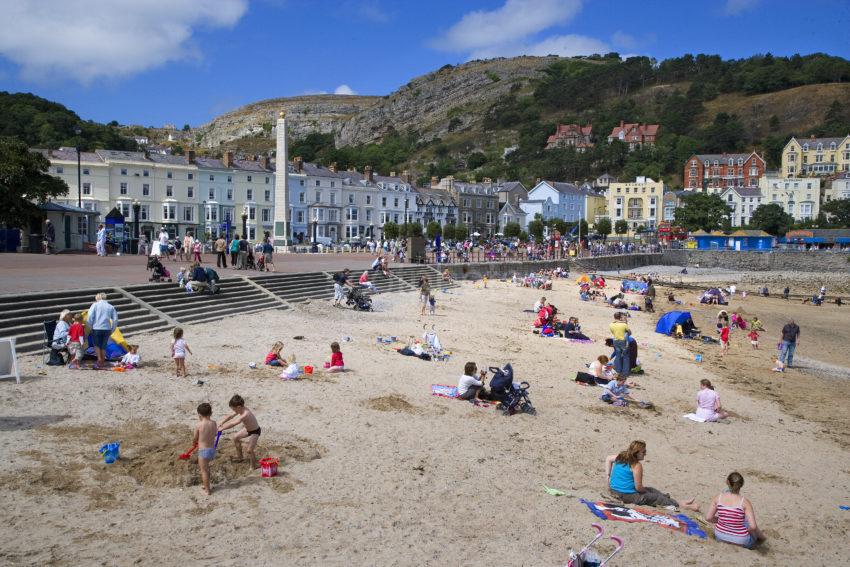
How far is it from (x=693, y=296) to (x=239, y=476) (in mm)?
37506

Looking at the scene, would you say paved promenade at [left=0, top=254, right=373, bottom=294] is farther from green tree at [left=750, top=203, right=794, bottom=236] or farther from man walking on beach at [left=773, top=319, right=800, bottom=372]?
green tree at [left=750, top=203, right=794, bottom=236]

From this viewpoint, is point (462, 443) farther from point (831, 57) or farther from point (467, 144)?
point (831, 57)

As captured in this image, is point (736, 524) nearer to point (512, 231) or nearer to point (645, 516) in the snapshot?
point (645, 516)

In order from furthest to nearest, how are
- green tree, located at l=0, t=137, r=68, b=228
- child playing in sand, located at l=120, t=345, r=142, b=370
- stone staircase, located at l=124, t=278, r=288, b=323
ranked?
green tree, located at l=0, t=137, r=68, b=228 < stone staircase, located at l=124, t=278, r=288, b=323 < child playing in sand, located at l=120, t=345, r=142, b=370

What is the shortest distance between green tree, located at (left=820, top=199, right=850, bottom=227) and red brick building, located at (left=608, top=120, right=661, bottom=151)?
51.4m

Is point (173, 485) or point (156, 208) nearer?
point (173, 485)

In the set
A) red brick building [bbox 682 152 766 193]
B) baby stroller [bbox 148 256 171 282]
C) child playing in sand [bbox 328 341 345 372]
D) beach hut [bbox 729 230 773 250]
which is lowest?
child playing in sand [bbox 328 341 345 372]

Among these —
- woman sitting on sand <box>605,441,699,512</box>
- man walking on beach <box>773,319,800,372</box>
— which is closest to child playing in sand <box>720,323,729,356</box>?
man walking on beach <box>773,319,800,372</box>

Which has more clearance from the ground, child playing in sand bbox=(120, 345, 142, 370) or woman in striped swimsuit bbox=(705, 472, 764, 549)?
child playing in sand bbox=(120, 345, 142, 370)

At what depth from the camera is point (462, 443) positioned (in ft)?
29.0

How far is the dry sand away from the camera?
5.78 metres

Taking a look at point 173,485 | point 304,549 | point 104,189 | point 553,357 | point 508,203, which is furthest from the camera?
point 508,203

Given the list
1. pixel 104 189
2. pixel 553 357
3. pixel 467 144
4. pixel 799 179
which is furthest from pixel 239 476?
pixel 467 144

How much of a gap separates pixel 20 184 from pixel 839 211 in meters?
92.7
